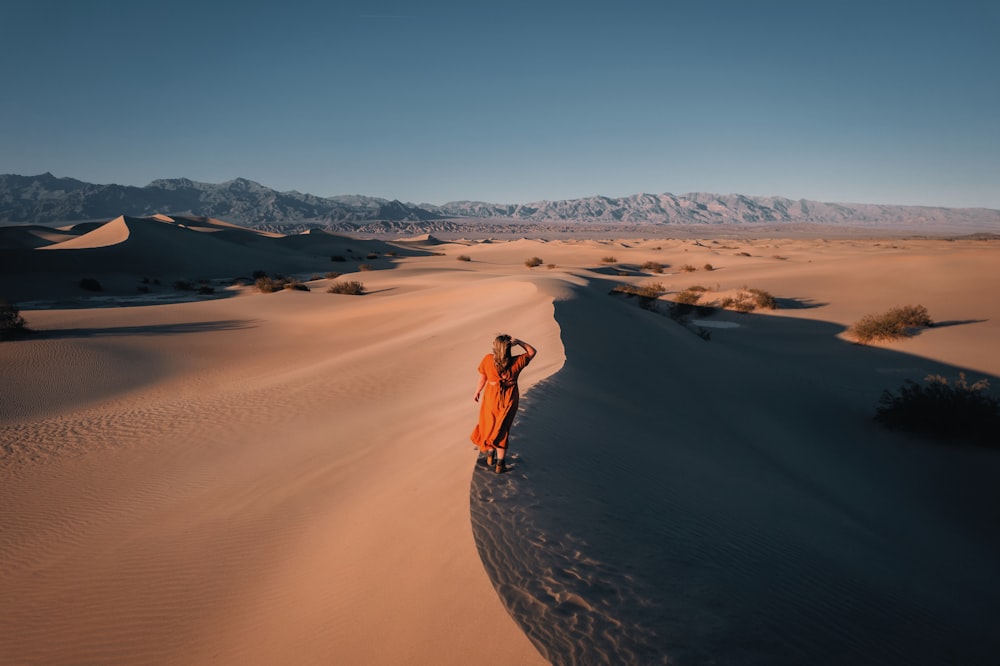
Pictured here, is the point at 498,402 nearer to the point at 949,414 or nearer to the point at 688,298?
the point at 949,414

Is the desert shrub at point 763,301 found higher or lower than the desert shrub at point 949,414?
higher

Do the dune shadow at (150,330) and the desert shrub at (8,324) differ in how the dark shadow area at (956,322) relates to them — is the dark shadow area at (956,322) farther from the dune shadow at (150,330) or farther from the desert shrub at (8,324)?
the desert shrub at (8,324)

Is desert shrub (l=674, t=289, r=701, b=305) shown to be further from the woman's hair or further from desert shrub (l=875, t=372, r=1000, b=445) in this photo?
the woman's hair

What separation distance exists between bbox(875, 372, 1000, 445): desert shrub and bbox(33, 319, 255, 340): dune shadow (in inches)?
645

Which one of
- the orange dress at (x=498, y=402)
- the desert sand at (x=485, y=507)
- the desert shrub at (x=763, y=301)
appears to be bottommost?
the desert sand at (x=485, y=507)

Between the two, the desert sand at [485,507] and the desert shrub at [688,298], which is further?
the desert shrub at [688,298]

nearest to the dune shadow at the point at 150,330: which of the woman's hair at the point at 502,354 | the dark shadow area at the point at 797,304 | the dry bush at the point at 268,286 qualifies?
the dry bush at the point at 268,286

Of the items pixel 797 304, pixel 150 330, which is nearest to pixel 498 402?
pixel 150 330

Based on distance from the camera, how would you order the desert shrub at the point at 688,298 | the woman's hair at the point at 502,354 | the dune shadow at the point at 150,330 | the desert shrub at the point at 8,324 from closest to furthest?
the woman's hair at the point at 502,354 → the desert shrub at the point at 8,324 → the dune shadow at the point at 150,330 → the desert shrub at the point at 688,298

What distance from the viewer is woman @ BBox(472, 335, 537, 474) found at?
12.9 feet

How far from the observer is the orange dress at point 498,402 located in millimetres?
3939

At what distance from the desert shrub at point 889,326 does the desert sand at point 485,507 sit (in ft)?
3.55

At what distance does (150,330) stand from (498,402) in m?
14.4

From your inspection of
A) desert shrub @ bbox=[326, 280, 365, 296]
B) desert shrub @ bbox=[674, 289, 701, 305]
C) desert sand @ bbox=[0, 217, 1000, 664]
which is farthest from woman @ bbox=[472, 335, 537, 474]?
desert shrub @ bbox=[326, 280, 365, 296]
